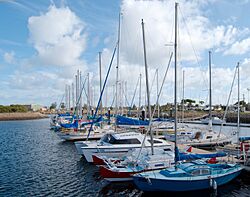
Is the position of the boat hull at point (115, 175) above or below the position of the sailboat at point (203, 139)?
below

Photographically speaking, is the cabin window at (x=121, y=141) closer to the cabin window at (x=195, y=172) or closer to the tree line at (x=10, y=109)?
the cabin window at (x=195, y=172)

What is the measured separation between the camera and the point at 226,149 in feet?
67.2

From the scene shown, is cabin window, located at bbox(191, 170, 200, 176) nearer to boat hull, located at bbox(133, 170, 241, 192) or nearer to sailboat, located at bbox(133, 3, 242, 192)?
sailboat, located at bbox(133, 3, 242, 192)

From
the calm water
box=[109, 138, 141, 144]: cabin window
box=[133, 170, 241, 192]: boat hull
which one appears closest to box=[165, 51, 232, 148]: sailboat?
box=[109, 138, 141, 144]: cabin window

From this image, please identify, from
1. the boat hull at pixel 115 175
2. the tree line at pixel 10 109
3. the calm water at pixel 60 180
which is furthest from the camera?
the tree line at pixel 10 109

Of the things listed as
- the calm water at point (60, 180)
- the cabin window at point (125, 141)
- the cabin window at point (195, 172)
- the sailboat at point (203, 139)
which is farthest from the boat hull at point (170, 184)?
the sailboat at point (203, 139)

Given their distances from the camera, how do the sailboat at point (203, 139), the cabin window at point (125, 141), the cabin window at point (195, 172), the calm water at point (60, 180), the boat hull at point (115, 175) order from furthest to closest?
the sailboat at point (203, 139) → the cabin window at point (125, 141) → the boat hull at point (115, 175) → the calm water at point (60, 180) → the cabin window at point (195, 172)

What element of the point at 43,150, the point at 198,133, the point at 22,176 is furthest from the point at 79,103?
the point at 22,176

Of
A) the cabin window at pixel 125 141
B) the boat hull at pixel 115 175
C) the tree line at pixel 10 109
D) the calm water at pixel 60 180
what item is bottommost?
the calm water at pixel 60 180

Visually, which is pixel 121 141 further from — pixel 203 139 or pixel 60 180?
pixel 203 139

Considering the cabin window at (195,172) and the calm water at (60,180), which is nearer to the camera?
the cabin window at (195,172)

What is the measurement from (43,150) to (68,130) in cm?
800

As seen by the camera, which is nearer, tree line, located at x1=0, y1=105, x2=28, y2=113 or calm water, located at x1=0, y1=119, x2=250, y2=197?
calm water, located at x1=0, y1=119, x2=250, y2=197

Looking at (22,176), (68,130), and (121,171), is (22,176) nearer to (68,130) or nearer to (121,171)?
(121,171)
